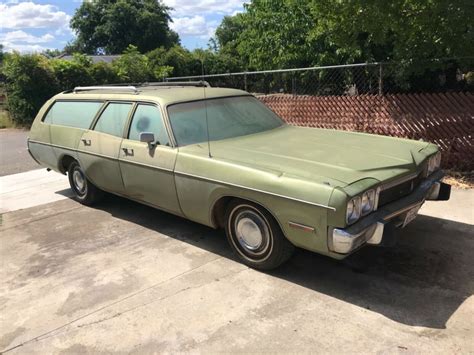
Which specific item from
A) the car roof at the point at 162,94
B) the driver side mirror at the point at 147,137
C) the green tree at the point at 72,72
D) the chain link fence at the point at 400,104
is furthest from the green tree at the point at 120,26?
the driver side mirror at the point at 147,137

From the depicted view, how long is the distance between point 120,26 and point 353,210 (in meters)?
57.7

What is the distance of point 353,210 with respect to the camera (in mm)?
3318

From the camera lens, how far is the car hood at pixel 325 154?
3.60 meters

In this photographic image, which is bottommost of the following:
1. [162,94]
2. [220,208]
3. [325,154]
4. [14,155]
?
[14,155]

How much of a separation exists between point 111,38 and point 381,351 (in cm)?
5919

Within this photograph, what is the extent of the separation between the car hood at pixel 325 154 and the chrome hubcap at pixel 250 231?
0.46m

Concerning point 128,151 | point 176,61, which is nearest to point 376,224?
point 128,151

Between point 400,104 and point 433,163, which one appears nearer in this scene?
point 433,163

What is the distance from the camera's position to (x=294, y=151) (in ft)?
13.8

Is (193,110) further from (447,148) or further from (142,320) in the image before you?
(447,148)

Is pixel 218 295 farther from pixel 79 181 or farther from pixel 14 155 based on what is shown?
pixel 14 155

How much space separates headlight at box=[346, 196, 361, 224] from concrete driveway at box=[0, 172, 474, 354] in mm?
673

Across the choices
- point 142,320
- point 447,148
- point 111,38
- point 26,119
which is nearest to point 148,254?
point 142,320

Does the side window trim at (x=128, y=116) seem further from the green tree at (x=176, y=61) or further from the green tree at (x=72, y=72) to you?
the green tree at (x=176, y=61)
